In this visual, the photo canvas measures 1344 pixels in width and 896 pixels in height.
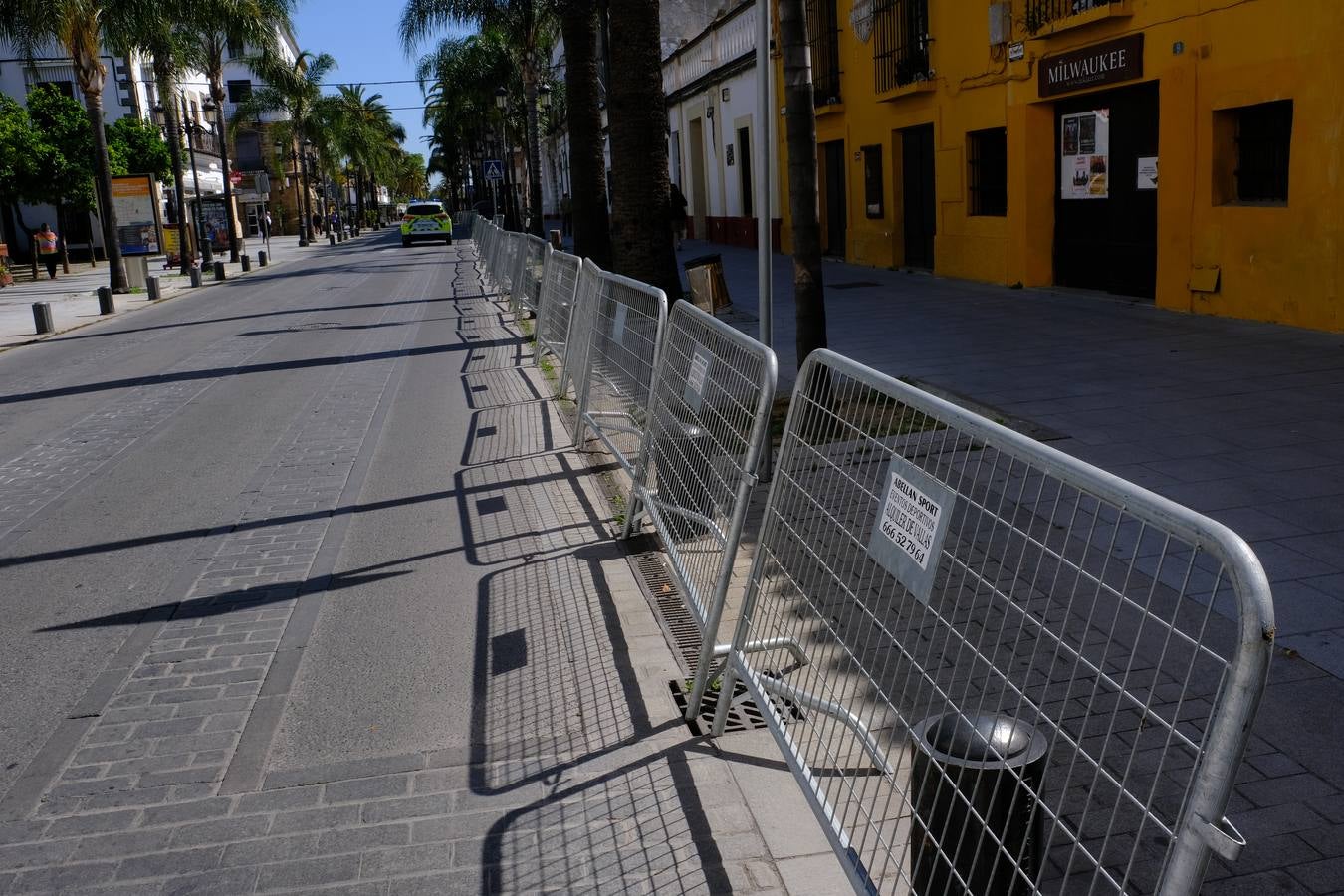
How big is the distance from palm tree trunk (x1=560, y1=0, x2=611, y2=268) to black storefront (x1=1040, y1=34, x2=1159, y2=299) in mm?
6171

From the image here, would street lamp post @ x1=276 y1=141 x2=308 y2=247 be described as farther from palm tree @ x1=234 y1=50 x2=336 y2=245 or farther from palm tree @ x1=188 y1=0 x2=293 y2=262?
palm tree @ x1=188 y1=0 x2=293 y2=262

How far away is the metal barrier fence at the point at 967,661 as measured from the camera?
1878mm

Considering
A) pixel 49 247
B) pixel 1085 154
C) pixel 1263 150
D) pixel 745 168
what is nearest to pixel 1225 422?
pixel 1263 150

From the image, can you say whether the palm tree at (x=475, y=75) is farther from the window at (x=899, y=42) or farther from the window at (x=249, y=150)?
the window at (x=249, y=150)

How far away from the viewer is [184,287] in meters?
29.9

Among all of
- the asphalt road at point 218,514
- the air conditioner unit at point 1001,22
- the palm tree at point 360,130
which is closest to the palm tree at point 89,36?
the asphalt road at point 218,514

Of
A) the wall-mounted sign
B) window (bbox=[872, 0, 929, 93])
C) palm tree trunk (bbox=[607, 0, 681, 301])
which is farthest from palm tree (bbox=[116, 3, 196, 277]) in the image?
the wall-mounted sign

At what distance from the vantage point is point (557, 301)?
11.7 metres

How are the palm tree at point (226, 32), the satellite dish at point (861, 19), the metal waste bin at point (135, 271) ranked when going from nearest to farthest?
the satellite dish at point (861, 19), the metal waste bin at point (135, 271), the palm tree at point (226, 32)

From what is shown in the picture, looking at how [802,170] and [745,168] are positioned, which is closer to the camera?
[802,170]

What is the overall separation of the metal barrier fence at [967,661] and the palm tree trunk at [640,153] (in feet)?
33.2

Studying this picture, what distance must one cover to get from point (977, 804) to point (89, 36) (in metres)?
28.1

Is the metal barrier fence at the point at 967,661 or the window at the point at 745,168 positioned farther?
the window at the point at 745,168

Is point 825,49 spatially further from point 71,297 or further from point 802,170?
point 71,297
